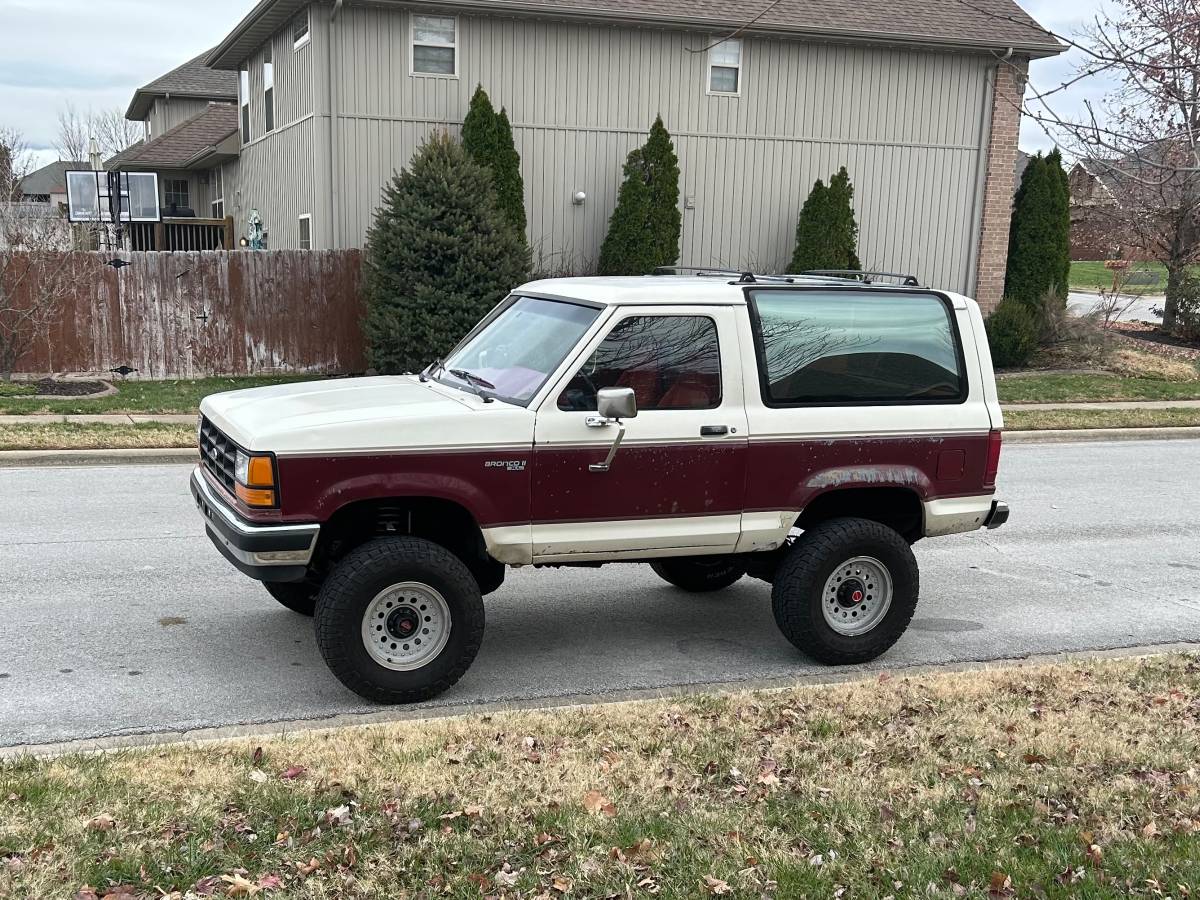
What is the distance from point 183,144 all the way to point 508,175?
15563mm

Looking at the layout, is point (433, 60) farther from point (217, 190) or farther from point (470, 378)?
point (470, 378)

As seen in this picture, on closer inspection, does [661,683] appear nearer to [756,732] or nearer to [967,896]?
[756,732]

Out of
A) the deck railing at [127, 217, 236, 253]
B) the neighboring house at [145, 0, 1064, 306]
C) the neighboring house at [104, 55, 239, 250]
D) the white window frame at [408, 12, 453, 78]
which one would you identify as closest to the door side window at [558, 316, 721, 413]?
the neighboring house at [145, 0, 1064, 306]

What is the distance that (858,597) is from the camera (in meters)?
6.36

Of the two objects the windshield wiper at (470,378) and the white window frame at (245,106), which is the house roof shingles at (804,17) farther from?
the windshield wiper at (470,378)

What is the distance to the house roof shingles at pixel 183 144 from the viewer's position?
96.8 ft

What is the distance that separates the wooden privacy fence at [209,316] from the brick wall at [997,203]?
A: 1216 cm

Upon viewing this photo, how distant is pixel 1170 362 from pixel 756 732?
2006cm

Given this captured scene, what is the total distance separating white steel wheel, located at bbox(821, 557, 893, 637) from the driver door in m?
0.70

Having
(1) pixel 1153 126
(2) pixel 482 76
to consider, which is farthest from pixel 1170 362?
(1) pixel 1153 126

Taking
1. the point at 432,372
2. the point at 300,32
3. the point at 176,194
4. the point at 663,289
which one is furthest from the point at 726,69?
the point at 176,194

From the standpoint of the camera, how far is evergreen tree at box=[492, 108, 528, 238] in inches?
733

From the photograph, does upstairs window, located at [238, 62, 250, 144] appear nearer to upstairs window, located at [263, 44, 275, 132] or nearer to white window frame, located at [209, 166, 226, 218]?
upstairs window, located at [263, 44, 275, 132]

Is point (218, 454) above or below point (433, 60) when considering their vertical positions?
below
